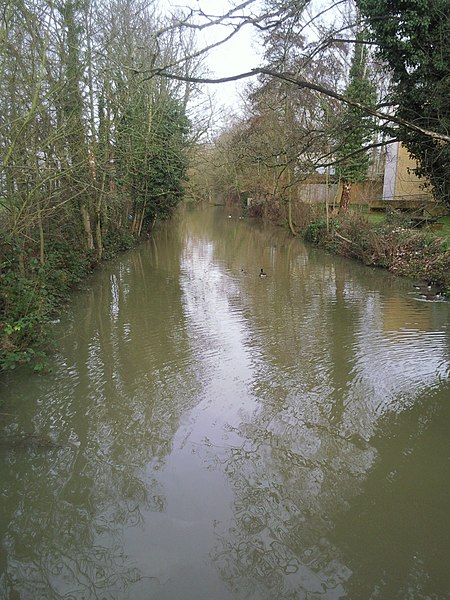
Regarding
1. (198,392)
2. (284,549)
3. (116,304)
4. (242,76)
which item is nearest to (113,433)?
(198,392)

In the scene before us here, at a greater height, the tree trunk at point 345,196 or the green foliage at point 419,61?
the green foliage at point 419,61

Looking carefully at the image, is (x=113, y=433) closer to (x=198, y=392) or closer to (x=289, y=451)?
(x=198, y=392)

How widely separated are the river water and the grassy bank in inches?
165

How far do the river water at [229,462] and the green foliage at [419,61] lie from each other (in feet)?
10.9

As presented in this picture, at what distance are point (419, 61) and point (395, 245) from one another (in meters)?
9.91

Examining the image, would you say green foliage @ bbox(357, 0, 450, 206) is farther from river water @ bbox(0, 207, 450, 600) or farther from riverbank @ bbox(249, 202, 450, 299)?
riverbank @ bbox(249, 202, 450, 299)

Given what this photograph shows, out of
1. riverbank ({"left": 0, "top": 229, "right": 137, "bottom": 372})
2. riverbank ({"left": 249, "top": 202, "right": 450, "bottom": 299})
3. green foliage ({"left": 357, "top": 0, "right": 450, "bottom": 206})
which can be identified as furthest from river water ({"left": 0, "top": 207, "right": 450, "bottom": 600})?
riverbank ({"left": 249, "top": 202, "right": 450, "bottom": 299})

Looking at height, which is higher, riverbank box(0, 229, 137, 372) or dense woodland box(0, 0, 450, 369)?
dense woodland box(0, 0, 450, 369)

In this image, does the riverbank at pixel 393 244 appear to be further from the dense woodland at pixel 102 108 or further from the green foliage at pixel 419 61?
the green foliage at pixel 419 61

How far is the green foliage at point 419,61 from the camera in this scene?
600 cm

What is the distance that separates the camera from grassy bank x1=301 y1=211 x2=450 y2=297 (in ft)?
44.4

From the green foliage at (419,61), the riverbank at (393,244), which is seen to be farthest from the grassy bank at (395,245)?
the green foliage at (419,61)

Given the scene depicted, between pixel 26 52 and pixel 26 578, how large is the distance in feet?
25.3

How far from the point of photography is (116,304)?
11.2m
